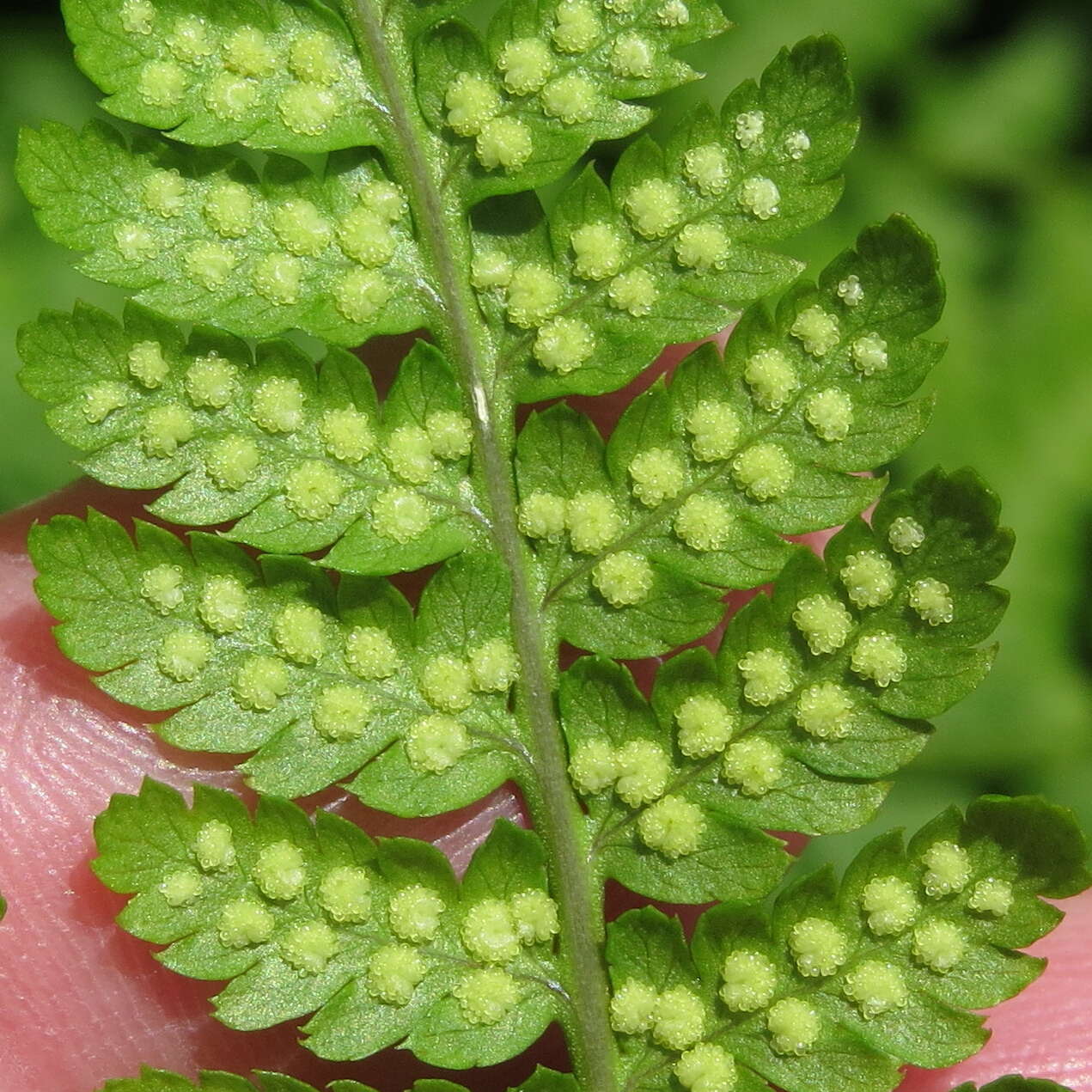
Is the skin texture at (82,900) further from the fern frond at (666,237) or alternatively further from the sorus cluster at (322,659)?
the fern frond at (666,237)

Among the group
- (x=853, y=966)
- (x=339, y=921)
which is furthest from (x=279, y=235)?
(x=853, y=966)

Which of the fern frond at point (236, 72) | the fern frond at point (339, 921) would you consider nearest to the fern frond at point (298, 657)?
the fern frond at point (339, 921)

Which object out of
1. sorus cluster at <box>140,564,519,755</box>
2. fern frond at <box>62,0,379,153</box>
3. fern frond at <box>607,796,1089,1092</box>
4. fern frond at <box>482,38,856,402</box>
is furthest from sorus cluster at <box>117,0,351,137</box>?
fern frond at <box>607,796,1089,1092</box>

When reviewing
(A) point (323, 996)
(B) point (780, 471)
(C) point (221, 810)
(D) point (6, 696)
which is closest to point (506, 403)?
(B) point (780, 471)

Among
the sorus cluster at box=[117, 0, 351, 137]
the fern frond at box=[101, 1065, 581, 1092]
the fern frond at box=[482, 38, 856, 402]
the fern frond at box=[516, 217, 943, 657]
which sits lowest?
the fern frond at box=[101, 1065, 581, 1092]

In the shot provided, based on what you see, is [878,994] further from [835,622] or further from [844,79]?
[844,79]

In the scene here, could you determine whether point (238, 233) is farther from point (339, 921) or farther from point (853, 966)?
point (853, 966)

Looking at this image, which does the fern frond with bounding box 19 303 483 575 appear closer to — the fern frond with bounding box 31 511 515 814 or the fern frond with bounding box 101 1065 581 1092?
the fern frond with bounding box 31 511 515 814
